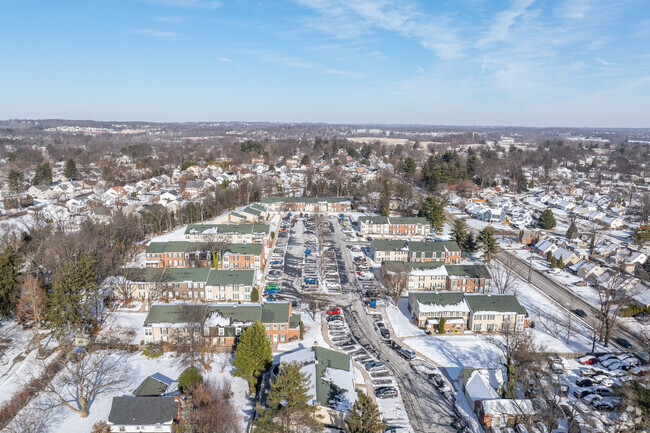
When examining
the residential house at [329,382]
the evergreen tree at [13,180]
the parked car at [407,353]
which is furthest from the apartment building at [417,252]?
the evergreen tree at [13,180]

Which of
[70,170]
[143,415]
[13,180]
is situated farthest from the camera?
[70,170]

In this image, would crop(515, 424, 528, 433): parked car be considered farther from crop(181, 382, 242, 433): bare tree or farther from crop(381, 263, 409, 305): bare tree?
crop(381, 263, 409, 305): bare tree

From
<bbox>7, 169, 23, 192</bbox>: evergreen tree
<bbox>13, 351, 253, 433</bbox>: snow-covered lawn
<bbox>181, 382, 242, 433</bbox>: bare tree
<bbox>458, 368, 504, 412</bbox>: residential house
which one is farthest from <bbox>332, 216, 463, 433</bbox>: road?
<bbox>7, 169, 23, 192</bbox>: evergreen tree

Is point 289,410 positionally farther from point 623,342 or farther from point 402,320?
point 623,342

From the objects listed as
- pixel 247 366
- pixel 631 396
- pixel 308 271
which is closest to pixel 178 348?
pixel 247 366

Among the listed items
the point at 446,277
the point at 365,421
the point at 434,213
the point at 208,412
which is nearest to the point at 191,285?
the point at 208,412

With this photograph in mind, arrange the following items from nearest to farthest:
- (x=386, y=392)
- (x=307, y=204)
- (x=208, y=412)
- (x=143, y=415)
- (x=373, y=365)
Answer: (x=143, y=415) → (x=208, y=412) → (x=386, y=392) → (x=373, y=365) → (x=307, y=204)
